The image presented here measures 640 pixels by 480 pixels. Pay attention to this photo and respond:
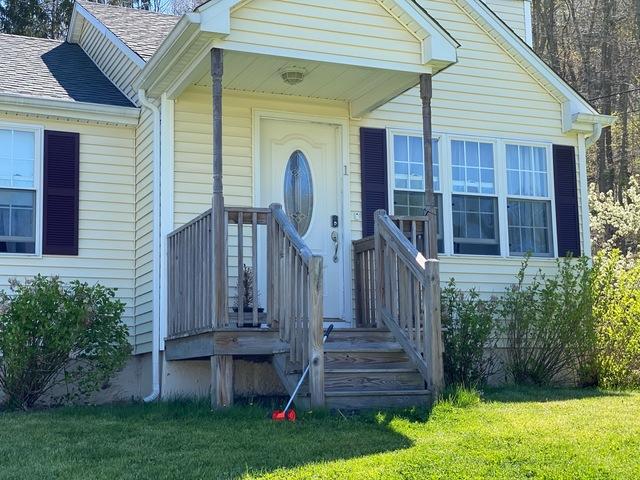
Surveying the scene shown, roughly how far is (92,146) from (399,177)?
3558 millimetres

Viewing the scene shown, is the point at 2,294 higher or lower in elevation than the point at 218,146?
lower

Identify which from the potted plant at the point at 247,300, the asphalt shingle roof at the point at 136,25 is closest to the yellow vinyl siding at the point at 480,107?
the potted plant at the point at 247,300

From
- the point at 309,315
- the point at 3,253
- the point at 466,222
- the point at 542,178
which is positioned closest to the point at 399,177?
the point at 466,222

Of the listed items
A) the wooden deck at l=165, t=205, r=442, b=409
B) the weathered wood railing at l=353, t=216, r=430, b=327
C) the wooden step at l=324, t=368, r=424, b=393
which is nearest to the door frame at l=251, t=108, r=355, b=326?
the weathered wood railing at l=353, t=216, r=430, b=327

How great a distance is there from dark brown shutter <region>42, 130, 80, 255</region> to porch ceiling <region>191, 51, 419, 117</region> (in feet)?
5.75

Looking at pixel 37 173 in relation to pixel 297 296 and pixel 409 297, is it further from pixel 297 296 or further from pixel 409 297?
pixel 409 297

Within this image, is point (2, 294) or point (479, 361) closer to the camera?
point (2, 294)

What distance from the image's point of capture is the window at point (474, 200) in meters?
10.9

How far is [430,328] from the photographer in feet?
25.0

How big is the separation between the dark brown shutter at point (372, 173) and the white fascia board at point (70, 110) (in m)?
2.63

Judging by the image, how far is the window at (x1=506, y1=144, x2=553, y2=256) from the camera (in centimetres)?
1120

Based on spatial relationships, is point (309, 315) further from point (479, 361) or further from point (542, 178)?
point (542, 178)

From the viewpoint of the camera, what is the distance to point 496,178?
11133 mm

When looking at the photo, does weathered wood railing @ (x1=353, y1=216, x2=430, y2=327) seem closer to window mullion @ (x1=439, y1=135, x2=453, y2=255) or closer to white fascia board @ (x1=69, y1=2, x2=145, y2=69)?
window mullion @ (x1=439, y1=135, x2=453, y2=255)
